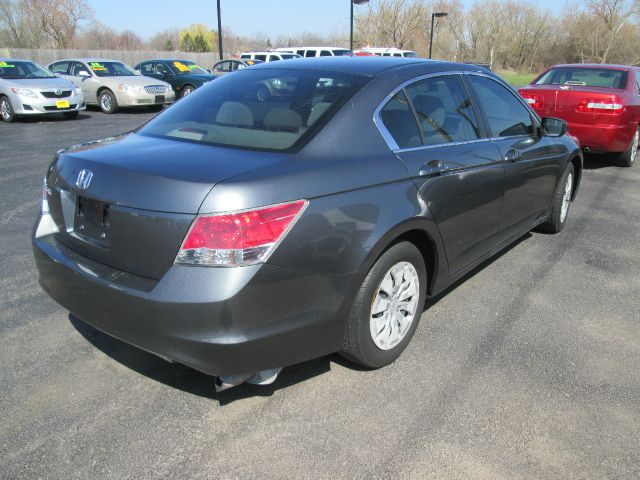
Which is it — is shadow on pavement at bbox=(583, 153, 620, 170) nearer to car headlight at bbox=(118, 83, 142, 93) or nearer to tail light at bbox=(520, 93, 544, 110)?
tail light at bbox=(520, 93, 544, 110)

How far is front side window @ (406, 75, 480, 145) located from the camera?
10.7 ft

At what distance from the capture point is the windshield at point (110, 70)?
16.4 metres

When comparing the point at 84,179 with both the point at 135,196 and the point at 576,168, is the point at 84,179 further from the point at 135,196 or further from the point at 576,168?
the point at 576,168

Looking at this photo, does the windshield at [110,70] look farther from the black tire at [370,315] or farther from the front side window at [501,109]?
the black tire at [370,315]

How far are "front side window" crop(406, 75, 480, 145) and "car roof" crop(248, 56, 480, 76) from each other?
0.40 ft

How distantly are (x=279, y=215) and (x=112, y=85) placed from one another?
1535cm

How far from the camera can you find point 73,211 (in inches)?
107

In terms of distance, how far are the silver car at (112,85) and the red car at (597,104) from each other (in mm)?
10953

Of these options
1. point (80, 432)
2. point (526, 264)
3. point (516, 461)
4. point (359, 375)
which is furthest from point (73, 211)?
point (526, 264)

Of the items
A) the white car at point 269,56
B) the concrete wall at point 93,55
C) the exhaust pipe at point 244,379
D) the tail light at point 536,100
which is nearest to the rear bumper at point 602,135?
the tail light at point 536,100

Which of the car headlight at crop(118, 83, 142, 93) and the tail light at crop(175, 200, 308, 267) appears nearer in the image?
the tail light at crop(175, 200, 308, 267)

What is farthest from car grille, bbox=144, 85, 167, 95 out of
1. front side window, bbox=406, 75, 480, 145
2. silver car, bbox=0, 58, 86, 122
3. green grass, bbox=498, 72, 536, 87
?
green grass, bbox=498, 72, 536, 87

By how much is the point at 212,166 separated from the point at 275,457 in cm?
129

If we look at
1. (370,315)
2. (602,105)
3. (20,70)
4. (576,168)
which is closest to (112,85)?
(20,70)
